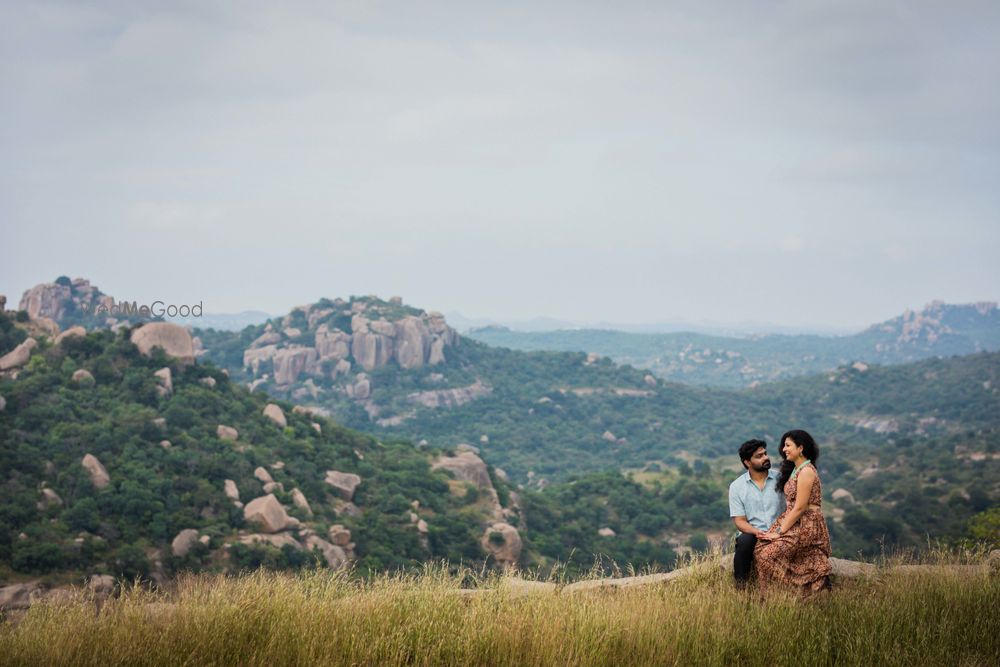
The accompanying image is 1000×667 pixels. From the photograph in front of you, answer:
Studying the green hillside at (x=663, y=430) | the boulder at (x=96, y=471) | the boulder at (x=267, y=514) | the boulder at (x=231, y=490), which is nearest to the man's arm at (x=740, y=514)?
the boulder at (x=267, y=514)

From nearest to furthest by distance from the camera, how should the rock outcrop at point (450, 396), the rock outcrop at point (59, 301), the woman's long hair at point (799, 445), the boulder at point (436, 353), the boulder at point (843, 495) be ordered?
the woman's long hair at point (799, 445)
the boulder at point (843, 495)
the rock outcrop at point (59, 301)
the rock outcrop at point (450, 396)
the boulder at point (436, 353)

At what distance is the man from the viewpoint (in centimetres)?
666

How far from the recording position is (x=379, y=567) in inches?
1328

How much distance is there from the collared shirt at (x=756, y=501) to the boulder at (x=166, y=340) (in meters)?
44.6

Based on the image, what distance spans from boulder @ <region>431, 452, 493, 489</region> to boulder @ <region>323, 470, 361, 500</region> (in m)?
9.86

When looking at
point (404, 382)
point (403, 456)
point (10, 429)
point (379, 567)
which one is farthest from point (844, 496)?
point (404, 382)

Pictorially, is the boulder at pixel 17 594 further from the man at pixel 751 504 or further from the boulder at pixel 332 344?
the boulder at pixel 332 344

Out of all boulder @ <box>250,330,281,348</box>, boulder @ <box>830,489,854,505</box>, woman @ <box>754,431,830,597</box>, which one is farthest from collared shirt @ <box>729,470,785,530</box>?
boulder @ <box>250,330,281,348</box>

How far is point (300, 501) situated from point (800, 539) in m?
33.7

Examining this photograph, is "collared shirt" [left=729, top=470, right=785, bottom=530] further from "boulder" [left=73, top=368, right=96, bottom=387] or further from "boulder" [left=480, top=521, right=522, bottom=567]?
"boulder" [left=73, top=368, right=96, bottom=387]

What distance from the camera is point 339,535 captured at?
34875 mm

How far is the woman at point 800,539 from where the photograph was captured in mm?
6340

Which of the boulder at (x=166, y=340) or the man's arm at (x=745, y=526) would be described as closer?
the man's arm at (x=745, y=526)

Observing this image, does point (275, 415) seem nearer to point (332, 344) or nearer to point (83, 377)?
point (83, 377)
